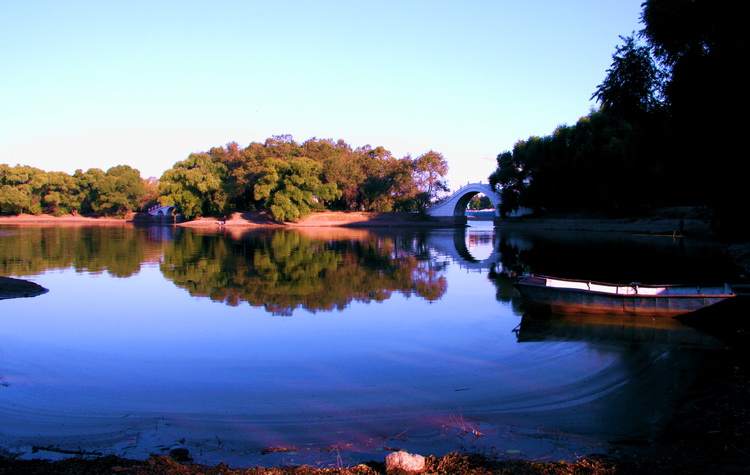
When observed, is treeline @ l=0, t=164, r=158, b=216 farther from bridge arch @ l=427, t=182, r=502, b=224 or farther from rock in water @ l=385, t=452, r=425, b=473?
rock in water @ l=385, t=452, r=425, b=473

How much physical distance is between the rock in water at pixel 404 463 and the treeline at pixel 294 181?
6530 cm

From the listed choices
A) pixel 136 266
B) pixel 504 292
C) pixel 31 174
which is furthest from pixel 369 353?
pixel 31 174

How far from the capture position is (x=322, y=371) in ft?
30.8

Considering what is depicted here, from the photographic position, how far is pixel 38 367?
9.57m

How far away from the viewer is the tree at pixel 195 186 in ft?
249

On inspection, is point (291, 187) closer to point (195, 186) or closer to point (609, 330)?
point (195, 186)

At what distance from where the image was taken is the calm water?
6449mm

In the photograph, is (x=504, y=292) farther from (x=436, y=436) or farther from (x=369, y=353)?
(x=436, y=436)

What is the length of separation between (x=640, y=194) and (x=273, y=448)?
167ft

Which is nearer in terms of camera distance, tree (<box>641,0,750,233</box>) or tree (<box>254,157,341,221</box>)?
tree (<box>641,0,750,233</box>)

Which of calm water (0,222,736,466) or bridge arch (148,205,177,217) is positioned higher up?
bridge arch (148,205,177,217)

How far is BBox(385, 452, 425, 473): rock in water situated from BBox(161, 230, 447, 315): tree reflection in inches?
385

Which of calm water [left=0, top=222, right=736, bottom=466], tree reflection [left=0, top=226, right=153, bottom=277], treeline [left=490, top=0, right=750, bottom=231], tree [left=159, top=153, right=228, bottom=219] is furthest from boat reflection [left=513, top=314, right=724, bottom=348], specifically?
tree [left=159, top=153, right=228, bottom=219]

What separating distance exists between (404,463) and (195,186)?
77.4m
